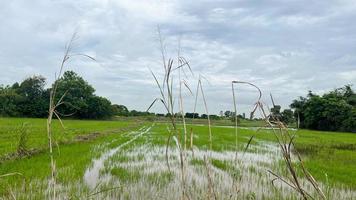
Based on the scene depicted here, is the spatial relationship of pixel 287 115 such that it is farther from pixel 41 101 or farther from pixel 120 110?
pixel 120 110

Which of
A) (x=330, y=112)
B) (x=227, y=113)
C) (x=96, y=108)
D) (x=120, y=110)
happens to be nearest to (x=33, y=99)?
(x=96, y=108)

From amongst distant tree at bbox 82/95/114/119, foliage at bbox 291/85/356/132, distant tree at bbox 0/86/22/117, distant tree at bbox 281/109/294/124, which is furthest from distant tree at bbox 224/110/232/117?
distant tree at bbox 82/95/114/119

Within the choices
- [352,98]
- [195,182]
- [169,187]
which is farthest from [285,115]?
[352,98]

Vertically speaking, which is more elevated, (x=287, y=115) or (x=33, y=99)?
(x=33, y=99)

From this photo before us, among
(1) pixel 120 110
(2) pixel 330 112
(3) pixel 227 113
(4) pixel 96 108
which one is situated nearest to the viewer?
(3) pixel 227 113

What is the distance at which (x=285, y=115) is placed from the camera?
251cm

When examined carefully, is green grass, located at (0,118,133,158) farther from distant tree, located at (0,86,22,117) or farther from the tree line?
distant tree, located at (0,86,22,117)

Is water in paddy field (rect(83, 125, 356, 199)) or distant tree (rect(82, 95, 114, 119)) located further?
distant tree (rect(82, 95, 114, 119))

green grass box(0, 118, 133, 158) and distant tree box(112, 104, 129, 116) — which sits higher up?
distant tree box(112, 104, 129, 116)

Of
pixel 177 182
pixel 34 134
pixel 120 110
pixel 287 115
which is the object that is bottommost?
pixel 177 182

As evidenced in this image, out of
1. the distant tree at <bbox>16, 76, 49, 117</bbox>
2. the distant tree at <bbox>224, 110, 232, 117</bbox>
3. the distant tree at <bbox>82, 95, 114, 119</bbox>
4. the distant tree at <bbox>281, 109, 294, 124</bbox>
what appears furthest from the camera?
the distant tree at <bbox>82, 95, 114, 119</bbox>

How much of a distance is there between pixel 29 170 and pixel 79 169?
3.98ft

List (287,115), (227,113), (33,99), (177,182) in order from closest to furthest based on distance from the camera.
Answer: (287,115) < (227,113) < (177,182) < (33,99)

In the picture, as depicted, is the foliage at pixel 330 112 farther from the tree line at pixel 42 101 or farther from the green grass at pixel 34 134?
the green grass at pixel 34 134
